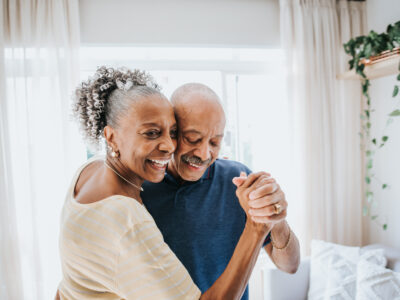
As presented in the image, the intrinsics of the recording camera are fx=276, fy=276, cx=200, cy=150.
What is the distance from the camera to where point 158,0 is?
8.00ft

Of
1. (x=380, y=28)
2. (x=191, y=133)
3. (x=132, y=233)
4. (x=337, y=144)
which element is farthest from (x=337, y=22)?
(x=132, y=233)

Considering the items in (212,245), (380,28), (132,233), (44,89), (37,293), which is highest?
(380,28)

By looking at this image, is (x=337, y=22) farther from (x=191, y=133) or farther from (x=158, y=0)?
(x=191, y=133)

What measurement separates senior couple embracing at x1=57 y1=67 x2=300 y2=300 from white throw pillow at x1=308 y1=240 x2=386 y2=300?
1.21 metres

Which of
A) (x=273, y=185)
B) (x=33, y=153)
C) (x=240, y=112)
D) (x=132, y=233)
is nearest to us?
(x=132, y=233)

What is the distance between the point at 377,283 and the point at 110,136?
199 centimetres

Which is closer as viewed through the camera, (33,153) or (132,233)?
(132,233)

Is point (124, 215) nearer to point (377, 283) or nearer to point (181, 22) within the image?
point (377, 283)

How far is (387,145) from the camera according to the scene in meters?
2.58

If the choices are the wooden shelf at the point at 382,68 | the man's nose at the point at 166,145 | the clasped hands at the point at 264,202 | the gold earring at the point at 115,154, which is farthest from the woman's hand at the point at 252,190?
the wooden shelf at the point at 382,68

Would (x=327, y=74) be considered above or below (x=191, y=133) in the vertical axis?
above

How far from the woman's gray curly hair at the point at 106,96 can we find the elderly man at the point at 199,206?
0.65ft

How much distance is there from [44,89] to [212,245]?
6.79ft

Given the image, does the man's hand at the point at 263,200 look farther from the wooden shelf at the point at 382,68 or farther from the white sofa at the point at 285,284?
the wooden shelf at the point at 382,68
